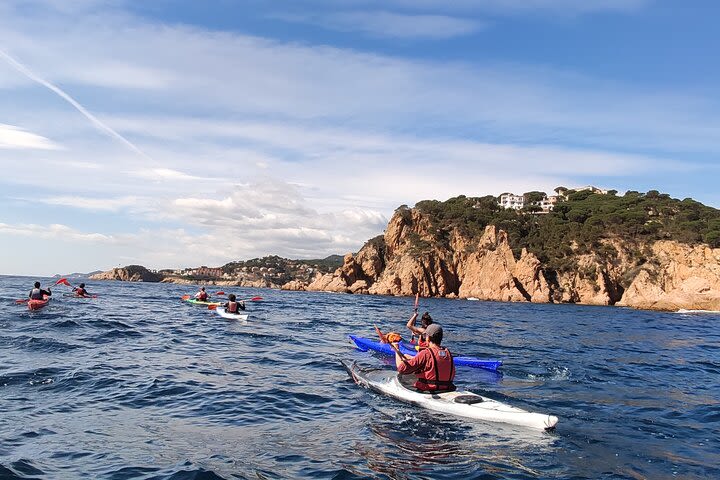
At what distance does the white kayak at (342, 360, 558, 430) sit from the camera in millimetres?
8211

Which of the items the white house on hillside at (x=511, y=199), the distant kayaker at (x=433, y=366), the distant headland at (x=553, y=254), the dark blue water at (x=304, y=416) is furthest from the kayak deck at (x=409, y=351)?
the white house on hillside at (x=511, y=199)

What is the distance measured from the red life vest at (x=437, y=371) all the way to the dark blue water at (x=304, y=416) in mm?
610

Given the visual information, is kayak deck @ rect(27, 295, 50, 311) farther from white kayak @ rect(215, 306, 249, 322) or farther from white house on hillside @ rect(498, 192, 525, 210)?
white house on hillside @ rect(498, 192, 525, 210)

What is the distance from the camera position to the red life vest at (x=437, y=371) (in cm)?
964

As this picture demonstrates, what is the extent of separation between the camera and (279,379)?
469 inches

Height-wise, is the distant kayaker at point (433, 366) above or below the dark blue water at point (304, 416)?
above

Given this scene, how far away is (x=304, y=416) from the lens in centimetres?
880

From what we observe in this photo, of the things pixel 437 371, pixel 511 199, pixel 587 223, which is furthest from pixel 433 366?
pixel 511 199

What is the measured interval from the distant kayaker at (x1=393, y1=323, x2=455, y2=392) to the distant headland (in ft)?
155

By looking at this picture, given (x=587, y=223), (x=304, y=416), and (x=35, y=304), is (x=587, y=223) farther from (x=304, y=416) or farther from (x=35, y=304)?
(x=304, y=416)

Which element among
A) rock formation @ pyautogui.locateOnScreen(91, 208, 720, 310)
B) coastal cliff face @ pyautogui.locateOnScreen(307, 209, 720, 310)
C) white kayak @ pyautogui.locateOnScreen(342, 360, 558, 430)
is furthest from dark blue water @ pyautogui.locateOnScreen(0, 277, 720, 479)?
rock formation @ pyautogui.locateOnScreen(91, 208, 720, 310)

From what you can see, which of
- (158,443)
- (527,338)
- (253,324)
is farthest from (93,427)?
(527,338)

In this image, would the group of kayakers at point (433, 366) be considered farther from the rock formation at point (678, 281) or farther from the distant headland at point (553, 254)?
the rock formation at point (678, 281)

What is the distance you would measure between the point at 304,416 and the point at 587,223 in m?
83.0
